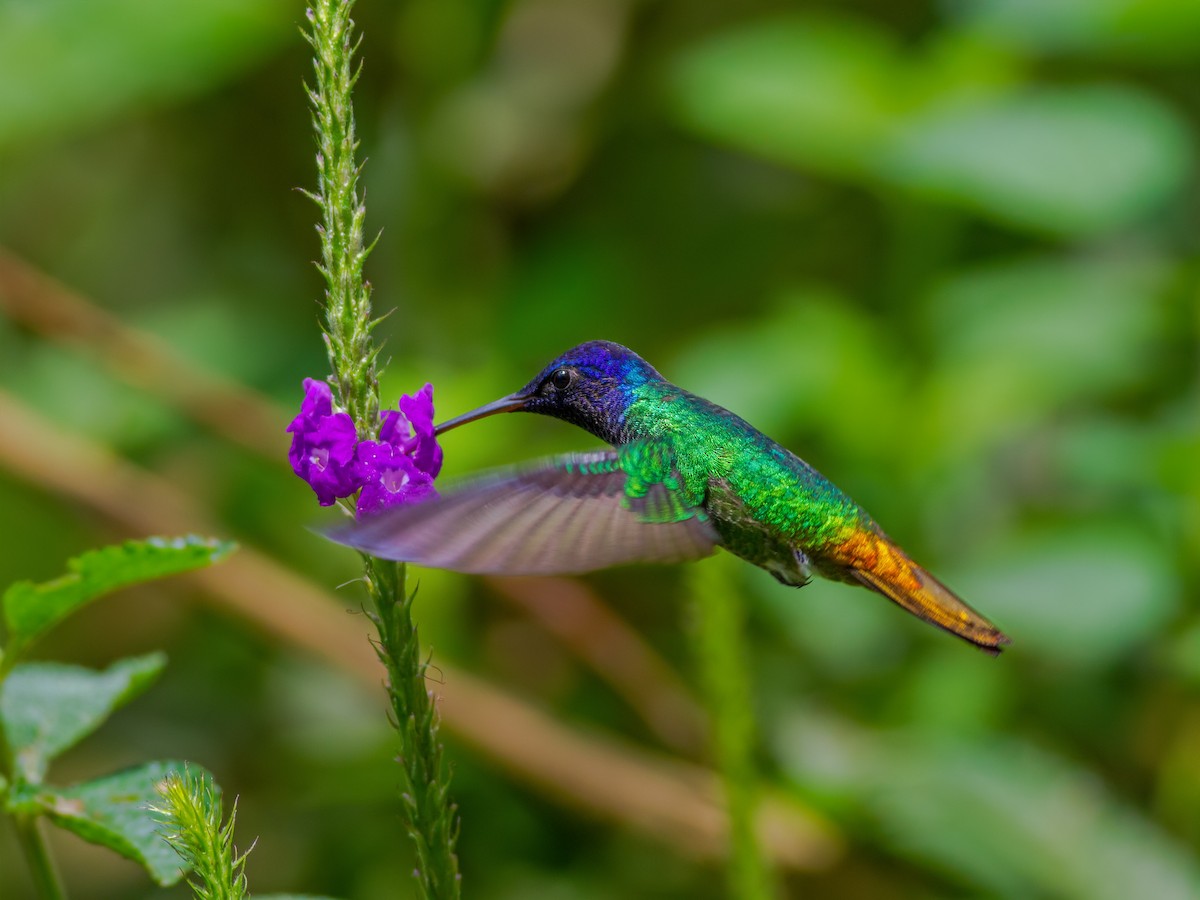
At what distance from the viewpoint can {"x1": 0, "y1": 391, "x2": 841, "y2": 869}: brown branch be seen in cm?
299

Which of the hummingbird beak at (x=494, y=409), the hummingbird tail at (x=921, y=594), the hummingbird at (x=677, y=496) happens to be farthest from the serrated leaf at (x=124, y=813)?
the hummingbird tail at (x=921, y=594)

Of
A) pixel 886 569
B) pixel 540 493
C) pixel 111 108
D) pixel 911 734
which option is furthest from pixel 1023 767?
pixel 111 108

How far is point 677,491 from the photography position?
163 centimetres

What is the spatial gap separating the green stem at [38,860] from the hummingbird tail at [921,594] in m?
1.07

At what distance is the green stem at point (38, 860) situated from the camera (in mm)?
1115

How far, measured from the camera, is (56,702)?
1399 millimetres

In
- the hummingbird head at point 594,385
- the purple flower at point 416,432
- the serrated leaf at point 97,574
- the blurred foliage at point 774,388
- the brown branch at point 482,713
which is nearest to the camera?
the serrated leaf at point 97,574

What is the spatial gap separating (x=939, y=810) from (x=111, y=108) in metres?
2.66

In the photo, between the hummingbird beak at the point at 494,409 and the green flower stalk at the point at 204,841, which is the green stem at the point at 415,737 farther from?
the hummingbird beak at the point at 494,409

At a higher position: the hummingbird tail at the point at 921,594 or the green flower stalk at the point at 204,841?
the hummingbird tail at the point at 921,594

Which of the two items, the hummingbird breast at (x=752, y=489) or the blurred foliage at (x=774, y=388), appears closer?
the hummingbird breast at (x=752, y=489)

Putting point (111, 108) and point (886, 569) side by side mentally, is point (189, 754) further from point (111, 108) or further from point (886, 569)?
point (886, 569)

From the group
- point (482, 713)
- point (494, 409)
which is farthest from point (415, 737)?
point (482, 713)

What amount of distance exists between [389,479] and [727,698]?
2.14ft
